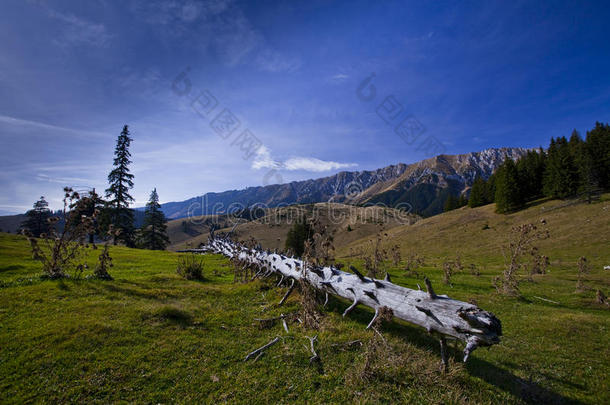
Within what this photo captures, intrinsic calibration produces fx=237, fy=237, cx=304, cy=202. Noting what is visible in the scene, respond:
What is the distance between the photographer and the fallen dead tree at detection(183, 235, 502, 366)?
4145 millimetres

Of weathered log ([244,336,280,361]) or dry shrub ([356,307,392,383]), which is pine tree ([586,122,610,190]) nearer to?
dry shrub ([356,307,392,383])

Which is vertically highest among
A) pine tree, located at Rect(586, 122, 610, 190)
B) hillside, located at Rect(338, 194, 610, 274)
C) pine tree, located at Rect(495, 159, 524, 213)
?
pine tree, located at Rect(586, 122, 610, 190)

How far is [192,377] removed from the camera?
4.30m

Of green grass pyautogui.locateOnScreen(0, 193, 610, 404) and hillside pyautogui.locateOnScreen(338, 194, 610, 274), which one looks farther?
hillside pyautogui.locateOnScreen(338, 194, 610, 274)

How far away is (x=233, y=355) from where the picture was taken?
512cm

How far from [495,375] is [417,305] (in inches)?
86.8

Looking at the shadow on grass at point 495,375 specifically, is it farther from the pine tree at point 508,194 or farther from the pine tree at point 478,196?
the pine tree at point 478,196

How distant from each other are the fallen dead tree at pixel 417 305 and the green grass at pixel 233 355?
713 millimetres

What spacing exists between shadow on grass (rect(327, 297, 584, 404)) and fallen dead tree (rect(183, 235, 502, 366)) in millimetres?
972

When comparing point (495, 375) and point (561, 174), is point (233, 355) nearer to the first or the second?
point (495, 375)

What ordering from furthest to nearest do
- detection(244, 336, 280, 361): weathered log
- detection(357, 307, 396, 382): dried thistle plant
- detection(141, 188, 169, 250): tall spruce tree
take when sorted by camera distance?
1. detection(141, 188, 169, 250): tall spruce tree
2. detection(244, 336, 280, 361): weathered log
3. detection(357, 307, 396, 382): dried thistle plant

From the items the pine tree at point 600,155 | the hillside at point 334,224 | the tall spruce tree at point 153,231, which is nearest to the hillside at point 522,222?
the pine tree at point 600,155

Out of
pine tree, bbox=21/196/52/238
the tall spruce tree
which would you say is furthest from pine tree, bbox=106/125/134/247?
pine tree, bbox=21/196/52/238

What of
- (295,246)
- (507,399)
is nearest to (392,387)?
(507,399)
